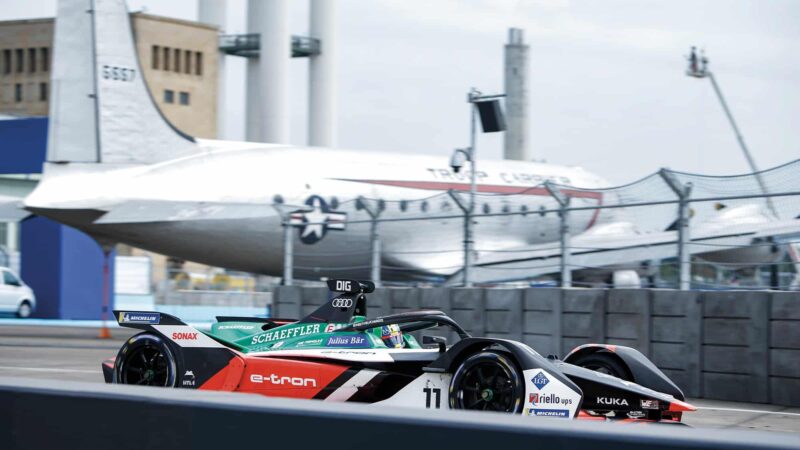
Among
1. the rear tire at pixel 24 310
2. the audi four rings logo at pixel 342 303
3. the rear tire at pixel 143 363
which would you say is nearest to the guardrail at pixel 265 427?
the rear tire at pixel 143 363

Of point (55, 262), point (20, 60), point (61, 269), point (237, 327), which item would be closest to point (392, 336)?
point (237, 327)

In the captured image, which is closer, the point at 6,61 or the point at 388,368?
the point at 388,368

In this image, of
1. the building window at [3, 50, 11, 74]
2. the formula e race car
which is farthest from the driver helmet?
the building window at [3, 50, 11, 74]

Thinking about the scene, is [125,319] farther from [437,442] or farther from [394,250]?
[394,250]

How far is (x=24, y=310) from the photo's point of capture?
32906 millimetres

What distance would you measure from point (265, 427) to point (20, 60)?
82177 mm

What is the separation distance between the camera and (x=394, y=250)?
17938 millimetres

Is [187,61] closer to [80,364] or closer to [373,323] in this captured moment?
[80,364]

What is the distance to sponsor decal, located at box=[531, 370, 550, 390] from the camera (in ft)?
23.6

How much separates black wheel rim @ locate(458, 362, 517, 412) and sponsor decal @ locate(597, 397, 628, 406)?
71cm

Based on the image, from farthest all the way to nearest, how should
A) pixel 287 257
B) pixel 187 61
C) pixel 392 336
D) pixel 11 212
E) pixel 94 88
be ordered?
1. pixel 187 61
2. pixel 11 212
3. pixel 94 88
4. pixel 287 257
5. pixel 392 336

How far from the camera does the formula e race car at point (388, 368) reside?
7.41 m

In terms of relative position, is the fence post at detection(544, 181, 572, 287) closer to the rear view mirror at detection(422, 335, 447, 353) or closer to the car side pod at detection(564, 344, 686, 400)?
the car side pod at detection(564, 344, 686, 400)

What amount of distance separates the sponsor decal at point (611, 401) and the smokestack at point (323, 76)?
215 feet
